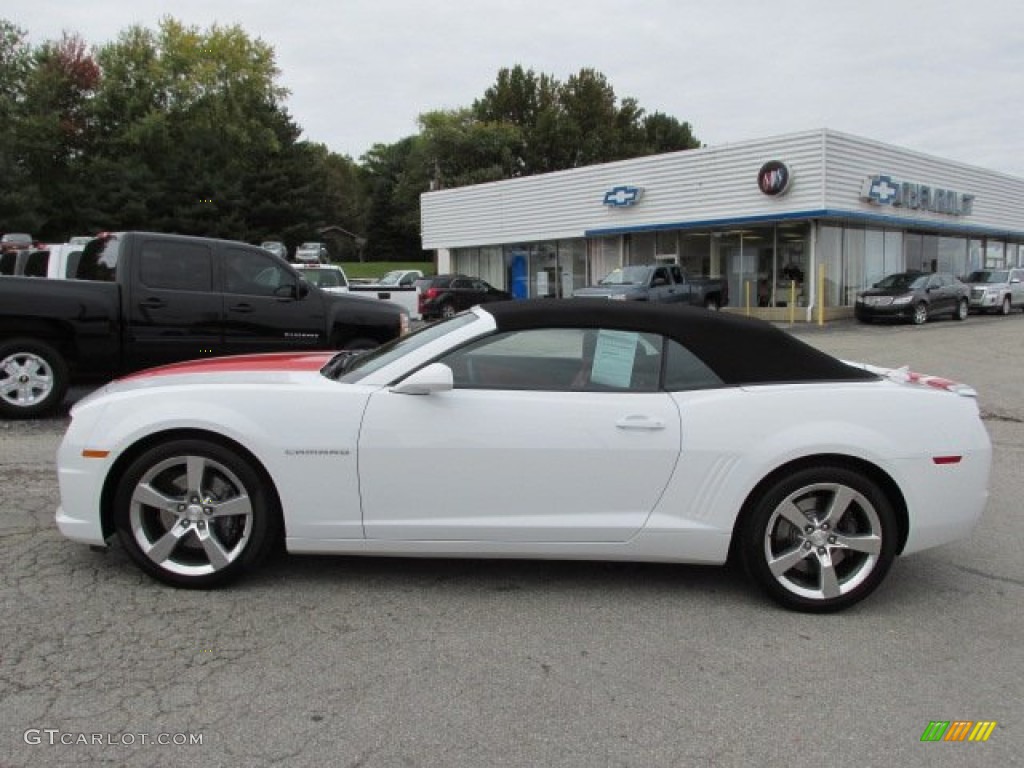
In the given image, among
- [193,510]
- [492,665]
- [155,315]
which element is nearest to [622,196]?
[155,315]

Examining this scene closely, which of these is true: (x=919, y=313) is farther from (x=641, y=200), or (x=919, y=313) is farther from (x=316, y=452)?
(x=316, y=452)

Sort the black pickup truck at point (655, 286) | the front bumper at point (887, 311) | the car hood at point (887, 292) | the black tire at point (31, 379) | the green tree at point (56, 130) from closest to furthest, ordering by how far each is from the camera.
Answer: the black tire at point (31, 379) → the black pickup truck at point (655, 286) → the front bumper at point (887, 311) → the car hood at point (887, 292) → the green tree at point (56, 130)

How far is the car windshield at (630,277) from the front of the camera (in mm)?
23109

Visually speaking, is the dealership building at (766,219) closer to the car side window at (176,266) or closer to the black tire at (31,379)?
the car side window at (176,266)

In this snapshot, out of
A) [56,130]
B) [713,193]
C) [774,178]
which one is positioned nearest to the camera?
[774,178]

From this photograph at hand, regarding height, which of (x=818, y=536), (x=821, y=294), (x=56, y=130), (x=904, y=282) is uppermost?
(x=56, y=130)

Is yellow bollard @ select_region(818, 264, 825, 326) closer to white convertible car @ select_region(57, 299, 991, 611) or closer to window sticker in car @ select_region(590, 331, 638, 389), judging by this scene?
white convertible car @ select_region(57, 299, 991, 611)

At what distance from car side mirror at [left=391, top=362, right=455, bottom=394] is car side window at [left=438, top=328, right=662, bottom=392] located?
5.7 inches

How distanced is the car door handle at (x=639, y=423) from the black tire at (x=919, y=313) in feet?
76.5

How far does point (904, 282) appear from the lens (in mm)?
25109

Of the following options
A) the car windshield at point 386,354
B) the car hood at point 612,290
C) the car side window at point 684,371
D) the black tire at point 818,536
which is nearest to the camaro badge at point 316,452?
the car windshield at point 386,354

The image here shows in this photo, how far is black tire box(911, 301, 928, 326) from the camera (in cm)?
2439

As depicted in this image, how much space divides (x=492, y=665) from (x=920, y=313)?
24557 mm

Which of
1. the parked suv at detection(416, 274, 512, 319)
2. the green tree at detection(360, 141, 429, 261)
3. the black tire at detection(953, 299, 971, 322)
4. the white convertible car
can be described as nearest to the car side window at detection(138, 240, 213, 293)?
the white convertible car
